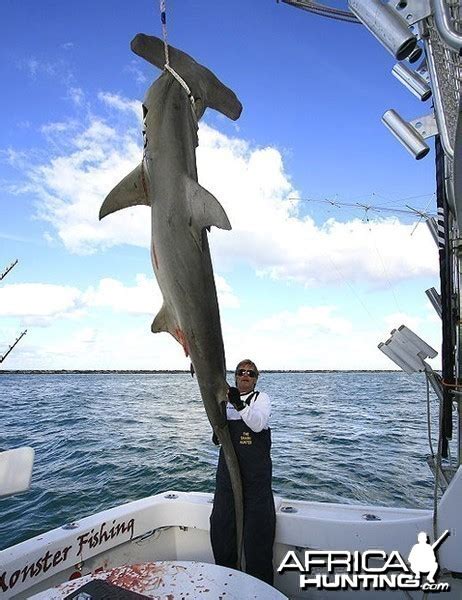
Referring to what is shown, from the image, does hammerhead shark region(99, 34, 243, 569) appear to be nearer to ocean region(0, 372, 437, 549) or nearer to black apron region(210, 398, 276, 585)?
black apron region(210, 398, 276, 585)

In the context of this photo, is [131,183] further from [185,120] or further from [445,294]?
[445,294]

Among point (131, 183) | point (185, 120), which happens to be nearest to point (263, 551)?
point (131, 183)

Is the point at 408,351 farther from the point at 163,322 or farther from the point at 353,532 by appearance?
the point at 163,322

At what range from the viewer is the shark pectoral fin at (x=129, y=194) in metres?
2.45

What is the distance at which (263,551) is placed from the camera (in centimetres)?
385

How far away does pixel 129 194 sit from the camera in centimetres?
250

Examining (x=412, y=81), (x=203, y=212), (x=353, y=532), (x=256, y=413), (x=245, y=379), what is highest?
(x=412, y=81)

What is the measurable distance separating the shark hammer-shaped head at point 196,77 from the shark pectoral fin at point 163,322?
117 centimetres

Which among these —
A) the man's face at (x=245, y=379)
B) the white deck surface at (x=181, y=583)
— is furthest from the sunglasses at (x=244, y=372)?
the white deck surface at (x=181, y=583)

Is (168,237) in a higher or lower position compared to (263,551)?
higher

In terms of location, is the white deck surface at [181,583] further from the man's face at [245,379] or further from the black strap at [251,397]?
the man's face at [245,379]

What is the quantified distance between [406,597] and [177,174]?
3927 millimetres

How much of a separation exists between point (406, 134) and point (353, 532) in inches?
131

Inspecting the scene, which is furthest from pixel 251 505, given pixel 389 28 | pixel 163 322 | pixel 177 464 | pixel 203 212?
pixel 177 464
